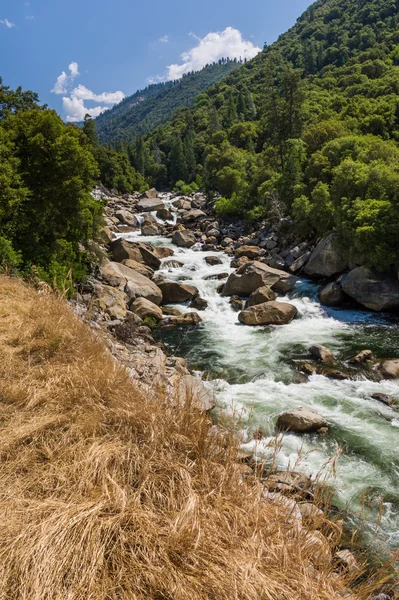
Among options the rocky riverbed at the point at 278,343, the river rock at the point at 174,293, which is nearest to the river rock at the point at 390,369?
the rocky riverbed at the point at 278,343

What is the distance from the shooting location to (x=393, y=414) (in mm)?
9164

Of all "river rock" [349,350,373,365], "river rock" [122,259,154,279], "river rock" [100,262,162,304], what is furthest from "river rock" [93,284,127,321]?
"river rock" [349,350,373,365]

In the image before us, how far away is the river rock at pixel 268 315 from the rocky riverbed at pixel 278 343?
0.16 ft

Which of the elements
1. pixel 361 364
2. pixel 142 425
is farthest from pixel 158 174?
pixel 142 425

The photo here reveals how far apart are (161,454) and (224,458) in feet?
1.82

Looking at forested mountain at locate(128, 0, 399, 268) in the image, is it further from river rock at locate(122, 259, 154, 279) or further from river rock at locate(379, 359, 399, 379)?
river rock at locate(122, 259, 154, 279)

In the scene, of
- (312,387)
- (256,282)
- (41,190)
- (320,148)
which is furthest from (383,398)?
(320,148)

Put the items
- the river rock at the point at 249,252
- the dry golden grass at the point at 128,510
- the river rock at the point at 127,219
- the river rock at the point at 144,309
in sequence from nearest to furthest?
the dry golden grass at the point at 128,510, the river rock at the point at 144,309, the river rock at the point at 249,252, the river rock at the point at 127,219

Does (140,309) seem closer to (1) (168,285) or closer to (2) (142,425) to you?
(1) (168,285)

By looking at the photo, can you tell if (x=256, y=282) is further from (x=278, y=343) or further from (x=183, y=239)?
(x=183, y=239)

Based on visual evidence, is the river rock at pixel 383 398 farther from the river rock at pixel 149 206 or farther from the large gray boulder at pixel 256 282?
the river rock at pixel 149 206

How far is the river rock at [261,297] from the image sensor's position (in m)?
17.7

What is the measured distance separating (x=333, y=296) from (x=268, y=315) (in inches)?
155

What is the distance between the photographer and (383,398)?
9.73 m
